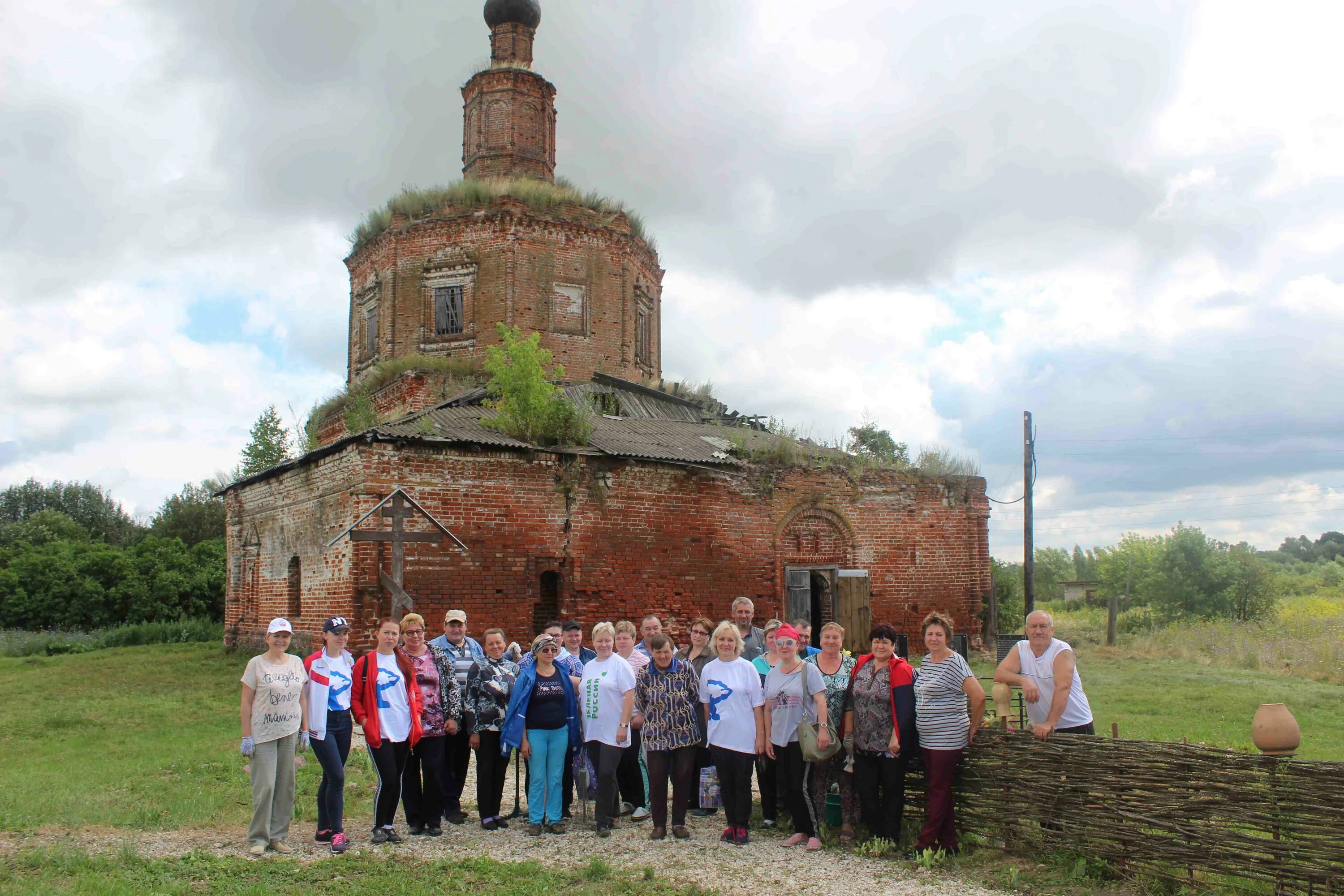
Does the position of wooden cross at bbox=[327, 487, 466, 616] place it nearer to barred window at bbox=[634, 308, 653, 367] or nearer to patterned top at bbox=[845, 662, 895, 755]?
patterned top at bbox=[845, 662, 895, 755]

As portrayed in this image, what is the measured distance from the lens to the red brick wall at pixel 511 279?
795 inches

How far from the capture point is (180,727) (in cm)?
1123

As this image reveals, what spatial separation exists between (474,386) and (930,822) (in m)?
14.9

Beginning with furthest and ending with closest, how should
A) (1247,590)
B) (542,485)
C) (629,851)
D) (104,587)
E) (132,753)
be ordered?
(1247,590)
(104,587)
(542,485)
(132,753)
(629,851)

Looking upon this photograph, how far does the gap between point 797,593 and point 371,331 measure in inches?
457

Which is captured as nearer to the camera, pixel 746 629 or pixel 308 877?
pixel 308 877

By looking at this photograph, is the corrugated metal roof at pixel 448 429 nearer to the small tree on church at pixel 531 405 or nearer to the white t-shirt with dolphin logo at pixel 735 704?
the small tree on church at pixel 531 405

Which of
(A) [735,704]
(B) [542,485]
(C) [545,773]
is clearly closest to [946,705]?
(A) [735,704]

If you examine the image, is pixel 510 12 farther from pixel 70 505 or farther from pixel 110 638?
pixel 70 505

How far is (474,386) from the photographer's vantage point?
1917cm

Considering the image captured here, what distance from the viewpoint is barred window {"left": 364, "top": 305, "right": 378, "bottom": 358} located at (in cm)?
2147

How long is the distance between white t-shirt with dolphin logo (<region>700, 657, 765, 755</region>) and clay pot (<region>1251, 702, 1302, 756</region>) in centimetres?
291

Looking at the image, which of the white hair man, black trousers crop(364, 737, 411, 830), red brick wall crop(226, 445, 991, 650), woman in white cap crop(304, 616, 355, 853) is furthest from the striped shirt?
red brick wall crop(226, 445, 991, 650)

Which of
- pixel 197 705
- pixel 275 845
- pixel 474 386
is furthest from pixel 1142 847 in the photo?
pixel 474 386
